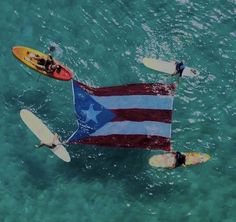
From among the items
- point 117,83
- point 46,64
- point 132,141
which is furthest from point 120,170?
point 46,64

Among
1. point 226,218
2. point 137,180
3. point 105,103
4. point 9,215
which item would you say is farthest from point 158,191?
A: point 9,215

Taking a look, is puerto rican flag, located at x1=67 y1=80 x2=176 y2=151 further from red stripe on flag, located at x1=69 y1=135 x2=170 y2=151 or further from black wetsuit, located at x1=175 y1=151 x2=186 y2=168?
black wetsuit, located at x1=175 y1=151 x2=186 y2=168

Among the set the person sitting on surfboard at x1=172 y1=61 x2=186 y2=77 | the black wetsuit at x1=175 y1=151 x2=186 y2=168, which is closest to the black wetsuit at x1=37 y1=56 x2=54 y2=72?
the person sitting on surfboard at x1=172 y1=61 x2=186 y2=77

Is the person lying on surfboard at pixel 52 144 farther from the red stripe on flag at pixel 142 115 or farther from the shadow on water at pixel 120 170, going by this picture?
the red stripe on flag at pixel 142 115

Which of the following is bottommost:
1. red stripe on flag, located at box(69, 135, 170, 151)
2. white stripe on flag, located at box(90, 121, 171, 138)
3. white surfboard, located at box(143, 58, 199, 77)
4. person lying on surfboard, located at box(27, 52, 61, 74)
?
red stripe on flag, located at box(69, 135, 170, 151)

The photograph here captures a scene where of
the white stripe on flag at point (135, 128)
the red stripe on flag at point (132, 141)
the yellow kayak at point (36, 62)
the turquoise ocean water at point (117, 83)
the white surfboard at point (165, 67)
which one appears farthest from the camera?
the yellow kayak at point (36, 62)

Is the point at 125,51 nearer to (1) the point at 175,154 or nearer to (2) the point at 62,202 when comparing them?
(1) the point at 175,154

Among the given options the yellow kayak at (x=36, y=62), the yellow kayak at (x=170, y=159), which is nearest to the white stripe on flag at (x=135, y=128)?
the yellow kayak at (x=170, y=159)
